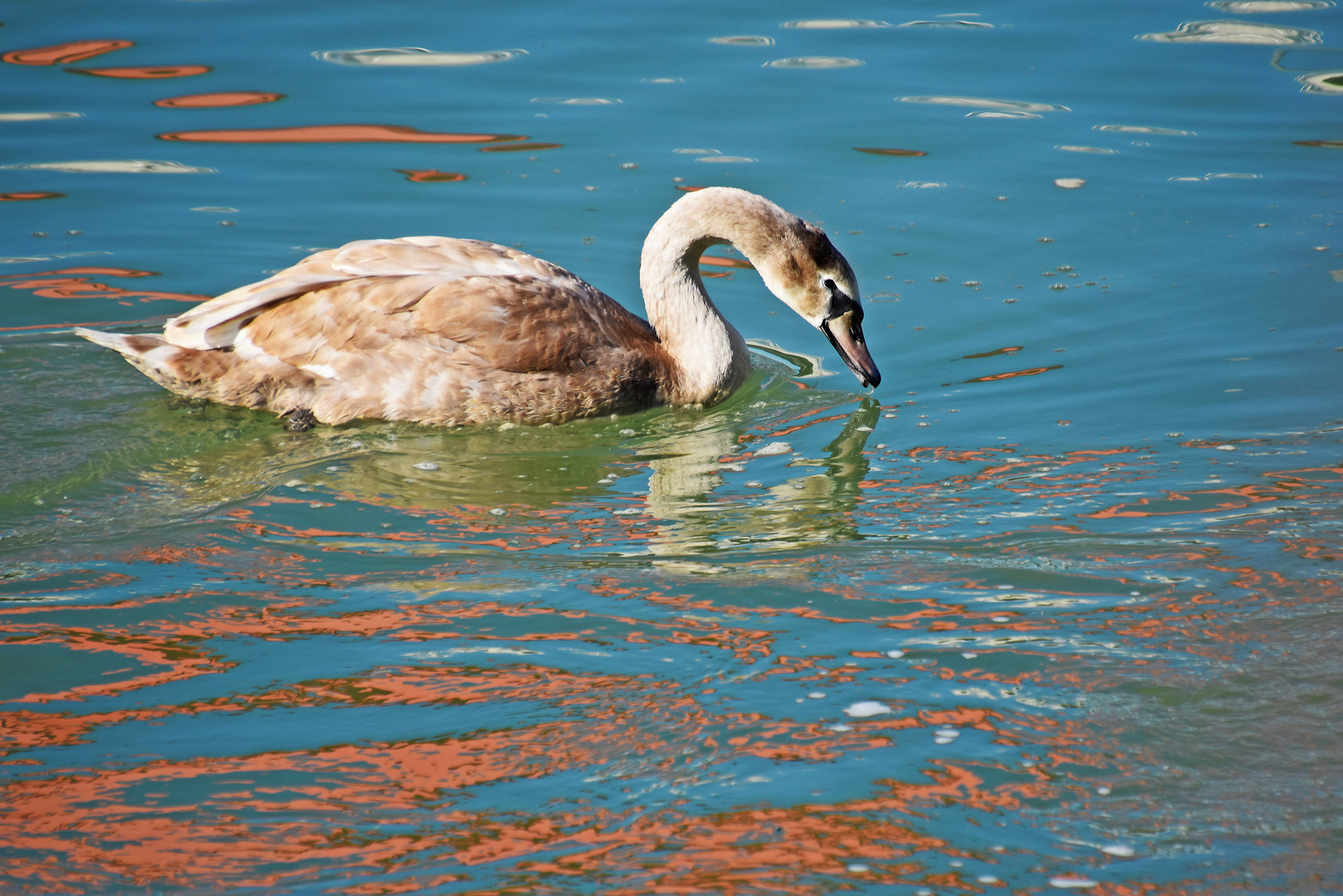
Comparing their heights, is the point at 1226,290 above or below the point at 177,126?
below

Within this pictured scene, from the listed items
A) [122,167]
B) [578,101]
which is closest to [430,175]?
[578,101]

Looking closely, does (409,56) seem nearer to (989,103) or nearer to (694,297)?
(989,103)

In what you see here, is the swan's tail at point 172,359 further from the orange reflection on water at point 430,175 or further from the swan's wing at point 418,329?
the orange reflection on water at point 430,175

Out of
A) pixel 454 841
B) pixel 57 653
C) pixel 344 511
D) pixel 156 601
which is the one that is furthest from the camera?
pixel 344 511

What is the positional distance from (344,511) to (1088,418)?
12.7 feet

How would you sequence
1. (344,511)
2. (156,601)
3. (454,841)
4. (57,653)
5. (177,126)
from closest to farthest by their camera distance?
(454,841) < (57,653) < (156,601) < (344,511) < (177,126)

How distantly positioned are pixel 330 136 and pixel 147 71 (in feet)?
7.27

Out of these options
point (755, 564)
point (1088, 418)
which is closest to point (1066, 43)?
point (1088, 418)

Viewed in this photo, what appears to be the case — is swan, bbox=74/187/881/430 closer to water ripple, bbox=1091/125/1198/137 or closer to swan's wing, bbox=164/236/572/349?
swan's wing, bbox=164/236/572/349

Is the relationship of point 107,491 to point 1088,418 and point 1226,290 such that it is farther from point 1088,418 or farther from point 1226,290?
point 1226,290

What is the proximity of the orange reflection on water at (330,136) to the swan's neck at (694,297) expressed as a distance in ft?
12.5

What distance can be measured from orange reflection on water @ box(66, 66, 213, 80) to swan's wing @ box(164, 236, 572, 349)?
560cm

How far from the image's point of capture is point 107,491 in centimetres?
613

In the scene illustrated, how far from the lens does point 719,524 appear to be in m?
5.95
